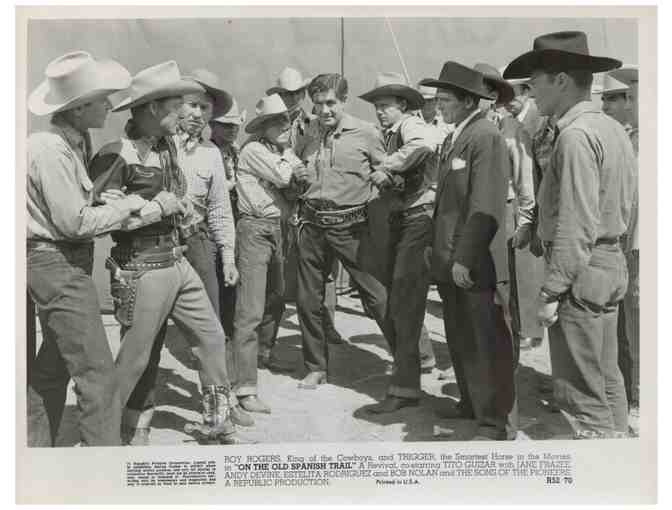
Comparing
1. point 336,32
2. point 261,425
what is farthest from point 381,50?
point 261,425

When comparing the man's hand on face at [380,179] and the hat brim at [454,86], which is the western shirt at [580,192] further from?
the man's hand on face at [380,179]

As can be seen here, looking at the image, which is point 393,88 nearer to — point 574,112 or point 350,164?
point 350,164

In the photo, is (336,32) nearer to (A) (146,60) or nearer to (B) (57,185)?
(A) (146,60)

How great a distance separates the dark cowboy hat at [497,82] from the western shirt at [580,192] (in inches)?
25.2

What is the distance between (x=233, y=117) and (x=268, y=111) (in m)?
0.25

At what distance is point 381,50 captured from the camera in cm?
588

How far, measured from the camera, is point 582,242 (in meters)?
4.89

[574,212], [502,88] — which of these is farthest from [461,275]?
[502,88]

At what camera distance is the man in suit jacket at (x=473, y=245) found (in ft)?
17.5

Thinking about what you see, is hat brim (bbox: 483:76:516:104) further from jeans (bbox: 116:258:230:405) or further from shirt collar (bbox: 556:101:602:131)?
jeans (bbox: 116:258:230:405)

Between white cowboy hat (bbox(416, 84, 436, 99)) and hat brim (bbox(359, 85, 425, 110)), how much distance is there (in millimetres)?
42

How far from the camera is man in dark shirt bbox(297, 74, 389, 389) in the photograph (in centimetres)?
598

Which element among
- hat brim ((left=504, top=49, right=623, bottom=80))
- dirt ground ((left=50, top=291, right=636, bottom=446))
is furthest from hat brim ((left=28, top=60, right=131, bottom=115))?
hat brim ((left=504, top=49, right=623, bottom=80))

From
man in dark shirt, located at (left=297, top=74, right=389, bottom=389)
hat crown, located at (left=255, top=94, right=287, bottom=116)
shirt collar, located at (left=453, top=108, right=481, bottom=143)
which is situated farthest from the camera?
man in dark shirt, located at (left=297, top=74, right=389, bottom=389)
